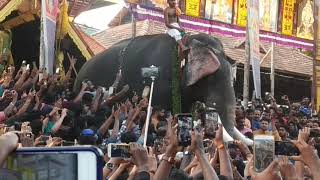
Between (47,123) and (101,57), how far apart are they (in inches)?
218

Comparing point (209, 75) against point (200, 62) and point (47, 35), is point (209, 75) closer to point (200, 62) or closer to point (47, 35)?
point (200, 62)

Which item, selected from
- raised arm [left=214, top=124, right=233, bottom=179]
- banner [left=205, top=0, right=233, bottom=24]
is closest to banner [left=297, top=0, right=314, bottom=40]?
banner [left=205, top=0, right=233, bottom=24]

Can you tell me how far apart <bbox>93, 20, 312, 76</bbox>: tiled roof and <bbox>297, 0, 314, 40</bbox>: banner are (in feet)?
9.63

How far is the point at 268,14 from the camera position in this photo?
27.4 meters

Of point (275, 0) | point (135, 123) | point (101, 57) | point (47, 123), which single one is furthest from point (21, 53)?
point (275, 0)

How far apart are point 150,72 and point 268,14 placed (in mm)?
18293

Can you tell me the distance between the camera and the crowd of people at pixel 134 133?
3541 mm

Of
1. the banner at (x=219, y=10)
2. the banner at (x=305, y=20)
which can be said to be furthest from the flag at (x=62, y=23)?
the banner at (x=305, y=20)

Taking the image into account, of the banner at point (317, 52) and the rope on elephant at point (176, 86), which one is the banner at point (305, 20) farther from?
the rope on elephant at point (176, 86)

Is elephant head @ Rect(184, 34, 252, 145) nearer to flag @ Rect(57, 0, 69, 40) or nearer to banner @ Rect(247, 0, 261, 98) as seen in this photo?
flag @ Rect(57, 0, 69, 40)

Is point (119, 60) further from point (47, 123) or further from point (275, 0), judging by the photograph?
point (275, 0)

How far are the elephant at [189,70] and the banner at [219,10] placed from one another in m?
14.0

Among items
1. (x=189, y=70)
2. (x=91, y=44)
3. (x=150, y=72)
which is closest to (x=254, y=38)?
(x=91, y=44)

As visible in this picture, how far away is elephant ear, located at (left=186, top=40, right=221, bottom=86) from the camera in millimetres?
9758
